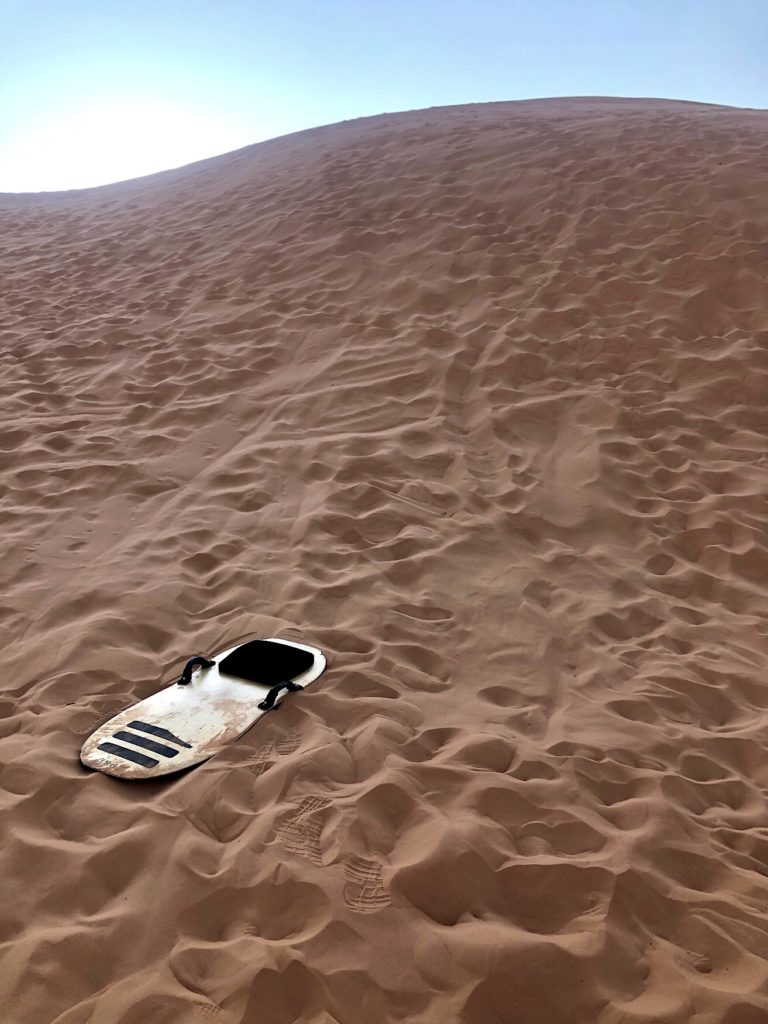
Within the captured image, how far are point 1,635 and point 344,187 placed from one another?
7323 mm

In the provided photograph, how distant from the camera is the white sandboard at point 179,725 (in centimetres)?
243

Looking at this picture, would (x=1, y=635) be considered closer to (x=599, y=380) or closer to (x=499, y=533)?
(x=499, y=533)

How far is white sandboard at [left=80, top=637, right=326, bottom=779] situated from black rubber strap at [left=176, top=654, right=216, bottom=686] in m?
0.01

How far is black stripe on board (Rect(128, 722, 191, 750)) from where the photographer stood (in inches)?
99.3

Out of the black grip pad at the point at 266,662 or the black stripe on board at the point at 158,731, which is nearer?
the black stripe on board at the point at 158,731

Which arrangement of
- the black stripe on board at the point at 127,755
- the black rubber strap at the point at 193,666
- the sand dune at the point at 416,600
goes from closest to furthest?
the sand dune at the point at 416,600
the black stripe on board at the point at 127,755
the black rubber strap at the point at 193,666

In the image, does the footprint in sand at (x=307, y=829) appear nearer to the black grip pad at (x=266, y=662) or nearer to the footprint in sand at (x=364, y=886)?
the footprint in sand at (x=364, y=886)

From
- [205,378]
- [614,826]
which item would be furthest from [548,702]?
[205,378]

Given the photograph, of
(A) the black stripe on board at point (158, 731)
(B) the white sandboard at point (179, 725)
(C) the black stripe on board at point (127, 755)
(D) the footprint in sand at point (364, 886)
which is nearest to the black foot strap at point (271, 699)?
(B) the white sandboard at point (179, 725)

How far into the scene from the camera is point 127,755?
245cm

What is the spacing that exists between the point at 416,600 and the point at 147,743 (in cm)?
133

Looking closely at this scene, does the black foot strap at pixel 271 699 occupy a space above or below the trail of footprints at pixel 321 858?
above

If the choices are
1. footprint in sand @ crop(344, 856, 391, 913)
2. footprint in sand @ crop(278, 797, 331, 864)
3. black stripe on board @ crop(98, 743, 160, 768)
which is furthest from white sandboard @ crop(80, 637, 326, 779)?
footprint in sand @ crop(344, 856, 391, 913)

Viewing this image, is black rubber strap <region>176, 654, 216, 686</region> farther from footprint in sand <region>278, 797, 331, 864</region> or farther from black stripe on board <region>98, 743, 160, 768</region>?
footprint in sand <region>278, 797, 331, 864</region>
